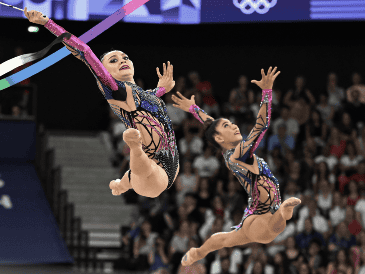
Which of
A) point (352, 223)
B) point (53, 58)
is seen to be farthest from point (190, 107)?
point (352, 223)

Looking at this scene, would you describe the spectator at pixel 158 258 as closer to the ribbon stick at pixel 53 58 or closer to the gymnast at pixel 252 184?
the gymnast at pixel 252 184

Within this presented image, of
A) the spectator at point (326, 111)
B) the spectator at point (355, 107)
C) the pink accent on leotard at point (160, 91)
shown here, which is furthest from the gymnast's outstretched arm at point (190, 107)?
the spectator at point (355, 107)

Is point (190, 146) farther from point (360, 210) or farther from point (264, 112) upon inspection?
point (264, 112)

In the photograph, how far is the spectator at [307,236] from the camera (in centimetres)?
853

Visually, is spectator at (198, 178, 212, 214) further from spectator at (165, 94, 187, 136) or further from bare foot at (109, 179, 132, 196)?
bare foot at (109, 179, 132, 196)

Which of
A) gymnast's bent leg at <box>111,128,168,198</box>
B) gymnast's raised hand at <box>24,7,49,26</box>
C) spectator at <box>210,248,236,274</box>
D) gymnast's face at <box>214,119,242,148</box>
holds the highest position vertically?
gymnast's raised hand at <box>24,7,49,26</box>

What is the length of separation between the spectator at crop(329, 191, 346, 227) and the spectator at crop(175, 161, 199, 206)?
2.22 metres

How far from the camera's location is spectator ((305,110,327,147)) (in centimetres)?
1031

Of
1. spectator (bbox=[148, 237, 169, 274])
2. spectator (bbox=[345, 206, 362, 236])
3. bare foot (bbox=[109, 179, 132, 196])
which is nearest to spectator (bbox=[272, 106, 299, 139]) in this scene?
spectator (bbox=[345, 206, 362, 236])

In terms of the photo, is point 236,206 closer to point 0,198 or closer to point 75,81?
point 0,198

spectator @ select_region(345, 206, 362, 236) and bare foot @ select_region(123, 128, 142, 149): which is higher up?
bare foot @ select_region(123, 128, 142, 149)

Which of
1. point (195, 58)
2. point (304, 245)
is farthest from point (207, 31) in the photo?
point (304, 245)

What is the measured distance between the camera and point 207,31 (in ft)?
41.5

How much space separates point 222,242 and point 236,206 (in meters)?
4.03
